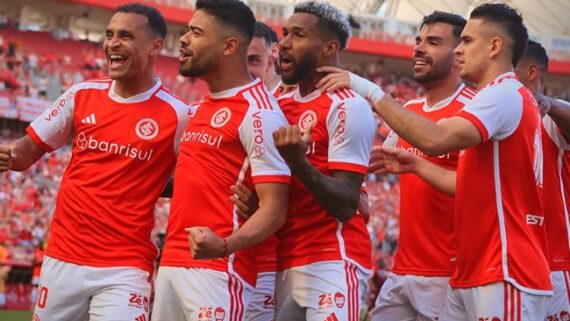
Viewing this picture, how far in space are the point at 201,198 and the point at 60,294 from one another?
1234 millimetres

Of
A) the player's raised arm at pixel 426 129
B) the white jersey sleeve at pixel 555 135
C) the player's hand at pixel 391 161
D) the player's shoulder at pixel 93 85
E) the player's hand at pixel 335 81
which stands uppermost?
the player's shoulder at pixel 93 85

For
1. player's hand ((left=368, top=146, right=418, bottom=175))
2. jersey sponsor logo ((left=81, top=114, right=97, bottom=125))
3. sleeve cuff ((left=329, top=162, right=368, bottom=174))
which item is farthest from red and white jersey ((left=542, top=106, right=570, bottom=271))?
jersey sponsor logo ((left=81, top=114, right=97, bottom=125))

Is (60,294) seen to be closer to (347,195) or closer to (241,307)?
(241,307)

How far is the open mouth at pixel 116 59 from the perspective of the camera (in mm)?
6113

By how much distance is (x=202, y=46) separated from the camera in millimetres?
5441

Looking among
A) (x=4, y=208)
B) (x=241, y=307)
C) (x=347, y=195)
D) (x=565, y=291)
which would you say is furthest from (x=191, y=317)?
(x=4, y=208)

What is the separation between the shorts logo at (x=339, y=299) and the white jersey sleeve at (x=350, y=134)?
2.11ft

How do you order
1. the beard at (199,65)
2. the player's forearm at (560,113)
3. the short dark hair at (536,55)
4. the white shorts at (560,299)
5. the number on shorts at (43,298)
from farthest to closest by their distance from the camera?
the short dark hair at (536,55)
the white shorts at (560,299)
the player's forearm at (560,113)
the number on shorts at (43,298)
the beard at (199,65)

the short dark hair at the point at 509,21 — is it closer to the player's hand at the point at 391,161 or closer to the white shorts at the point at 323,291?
the player's hand at the point at 391,161

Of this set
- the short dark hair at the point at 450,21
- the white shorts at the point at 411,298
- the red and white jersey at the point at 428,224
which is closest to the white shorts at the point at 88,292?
the white shorts at the point at 411,298

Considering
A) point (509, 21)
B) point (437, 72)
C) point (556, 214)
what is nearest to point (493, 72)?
point (509, 21)

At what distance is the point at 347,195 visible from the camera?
5039 mm

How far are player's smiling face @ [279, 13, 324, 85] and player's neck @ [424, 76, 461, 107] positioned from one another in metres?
Answer: 1.39

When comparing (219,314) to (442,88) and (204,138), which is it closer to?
(204,138)
